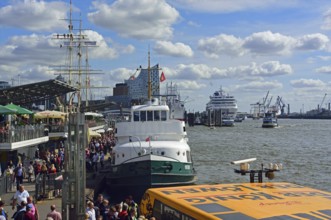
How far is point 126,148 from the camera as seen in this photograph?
23.8 m

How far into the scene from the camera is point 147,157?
21.6m

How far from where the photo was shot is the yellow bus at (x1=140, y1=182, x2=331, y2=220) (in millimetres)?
7082

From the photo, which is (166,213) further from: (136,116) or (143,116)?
(136,116)

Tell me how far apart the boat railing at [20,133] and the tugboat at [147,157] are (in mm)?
5043

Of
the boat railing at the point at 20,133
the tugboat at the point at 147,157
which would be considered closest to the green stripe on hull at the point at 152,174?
the tugboat at the point at 147,157

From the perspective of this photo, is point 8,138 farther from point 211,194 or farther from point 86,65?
point 86,65

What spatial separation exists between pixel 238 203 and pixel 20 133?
2108 cm

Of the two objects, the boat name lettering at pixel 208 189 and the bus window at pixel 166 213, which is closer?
the bus window at pixel 166 213

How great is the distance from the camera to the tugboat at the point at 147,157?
21.6 meters

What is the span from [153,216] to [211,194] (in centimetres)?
170

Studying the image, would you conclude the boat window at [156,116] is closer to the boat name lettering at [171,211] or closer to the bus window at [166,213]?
the bus window at [166,213]

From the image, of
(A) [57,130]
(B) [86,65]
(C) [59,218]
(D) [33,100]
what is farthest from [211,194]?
(B) [86,65]

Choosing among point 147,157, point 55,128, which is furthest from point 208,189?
point 55,128

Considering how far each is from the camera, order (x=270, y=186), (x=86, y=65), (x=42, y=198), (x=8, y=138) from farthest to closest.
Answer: (x=86, y=65) < (x=8, y=138) < (x=42, y=198) < (x=270, y=186)
